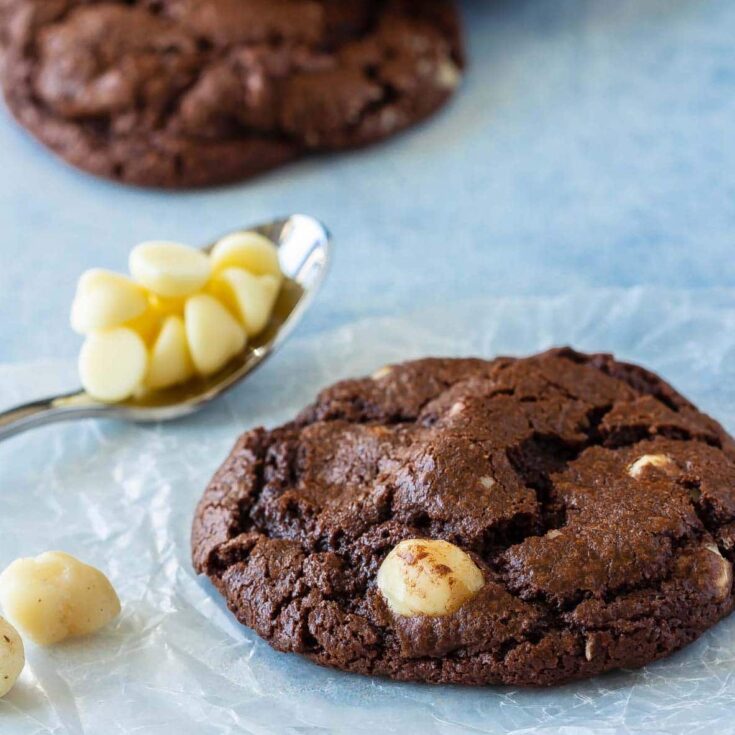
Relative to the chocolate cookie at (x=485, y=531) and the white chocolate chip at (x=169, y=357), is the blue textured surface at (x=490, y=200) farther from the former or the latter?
the chocolate cookie at (x=485, y=531)

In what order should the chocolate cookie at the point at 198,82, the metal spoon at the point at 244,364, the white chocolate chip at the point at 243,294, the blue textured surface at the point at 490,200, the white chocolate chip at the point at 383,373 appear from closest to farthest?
the white chocolate chip at the point at 383,373 < the metal spoon at the point at 244,364 < the white chocolate chip at the point at 243,294 < the blue textured surface at the point at 490,200 < the chocolate cookie at the point at 198,82

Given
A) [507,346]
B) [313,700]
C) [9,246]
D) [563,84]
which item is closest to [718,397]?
[507,346]

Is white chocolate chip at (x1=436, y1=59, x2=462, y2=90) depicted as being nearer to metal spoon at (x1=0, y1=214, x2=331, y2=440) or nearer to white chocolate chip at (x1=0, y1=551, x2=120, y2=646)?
metal spoon at (x1=0, y1=214, x2=331, y2=440)

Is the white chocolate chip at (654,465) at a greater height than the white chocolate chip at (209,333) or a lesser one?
greater

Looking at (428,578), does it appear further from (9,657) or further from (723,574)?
(9,657)

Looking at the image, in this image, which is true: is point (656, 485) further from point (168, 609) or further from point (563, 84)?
point (563, 84)

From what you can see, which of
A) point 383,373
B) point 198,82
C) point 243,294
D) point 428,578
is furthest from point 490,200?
point 428,578

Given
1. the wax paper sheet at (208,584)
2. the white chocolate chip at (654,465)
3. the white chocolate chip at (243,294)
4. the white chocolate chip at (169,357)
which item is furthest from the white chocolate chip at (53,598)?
the white chocolate chip at (654,465)

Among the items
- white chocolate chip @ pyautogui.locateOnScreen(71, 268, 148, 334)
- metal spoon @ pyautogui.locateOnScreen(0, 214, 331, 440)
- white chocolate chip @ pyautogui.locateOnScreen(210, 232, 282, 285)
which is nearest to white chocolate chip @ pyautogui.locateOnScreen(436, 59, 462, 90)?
metal spoon @ pyautogui.locateOnScreen(0, 214, 331, 440)
